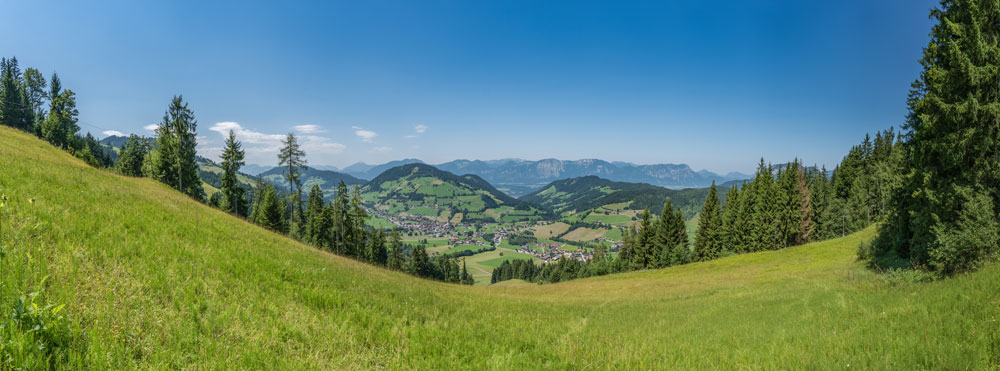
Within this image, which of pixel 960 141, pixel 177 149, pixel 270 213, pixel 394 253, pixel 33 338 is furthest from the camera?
pixel 394 253

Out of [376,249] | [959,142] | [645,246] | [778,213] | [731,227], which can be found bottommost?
[376,249]

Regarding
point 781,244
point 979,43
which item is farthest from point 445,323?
point 781,244

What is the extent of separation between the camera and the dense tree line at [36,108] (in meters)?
56.8

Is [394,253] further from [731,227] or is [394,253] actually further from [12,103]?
[12,103]

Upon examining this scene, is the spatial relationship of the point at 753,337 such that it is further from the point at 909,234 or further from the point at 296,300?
the point at 909,234

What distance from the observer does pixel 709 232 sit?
205 ft

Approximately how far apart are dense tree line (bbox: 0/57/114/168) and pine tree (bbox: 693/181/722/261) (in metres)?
106

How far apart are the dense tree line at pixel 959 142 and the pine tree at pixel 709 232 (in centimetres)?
4690

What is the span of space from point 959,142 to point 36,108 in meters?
124

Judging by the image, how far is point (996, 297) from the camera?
6.54m

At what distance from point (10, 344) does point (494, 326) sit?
21.4 ft

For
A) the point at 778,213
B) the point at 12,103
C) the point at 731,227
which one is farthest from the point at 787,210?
the point at 12,103

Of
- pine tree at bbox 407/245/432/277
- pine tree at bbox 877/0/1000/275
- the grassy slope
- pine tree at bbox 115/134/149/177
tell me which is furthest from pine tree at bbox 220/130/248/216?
pine tree at bbox 877/0/1000/275

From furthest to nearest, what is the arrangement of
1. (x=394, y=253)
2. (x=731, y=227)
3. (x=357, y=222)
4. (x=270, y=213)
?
(x=394, y=253) < (x=731, y=227) < (x=357, y=222) < (x=270, y=213)
